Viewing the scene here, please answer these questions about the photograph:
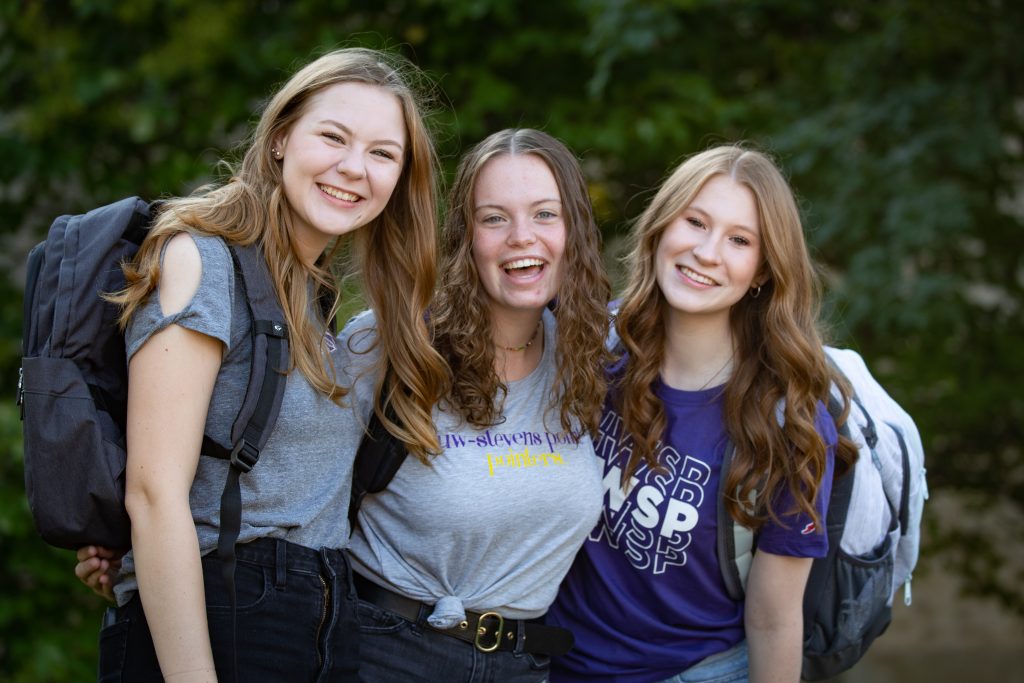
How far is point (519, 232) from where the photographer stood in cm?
263

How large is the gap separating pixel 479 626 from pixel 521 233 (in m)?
0.96

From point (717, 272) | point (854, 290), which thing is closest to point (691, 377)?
point (717, 272)

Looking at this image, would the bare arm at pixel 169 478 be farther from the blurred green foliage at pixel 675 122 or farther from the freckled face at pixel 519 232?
the blurred green foliage at pixel 675 122

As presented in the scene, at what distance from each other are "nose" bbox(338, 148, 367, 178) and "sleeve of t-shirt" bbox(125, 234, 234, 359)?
358 millimetres

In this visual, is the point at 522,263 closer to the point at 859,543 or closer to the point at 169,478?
the point at 169,478

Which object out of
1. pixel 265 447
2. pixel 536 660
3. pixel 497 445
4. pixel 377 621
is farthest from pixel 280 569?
pixel 536 660

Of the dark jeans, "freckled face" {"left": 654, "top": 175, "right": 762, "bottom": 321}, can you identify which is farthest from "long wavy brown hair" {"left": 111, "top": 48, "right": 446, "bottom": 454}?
"freckled face" {"left": 654, "top": 175, "right": 762, "bottom": 321}

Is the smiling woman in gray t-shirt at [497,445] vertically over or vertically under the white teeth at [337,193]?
under

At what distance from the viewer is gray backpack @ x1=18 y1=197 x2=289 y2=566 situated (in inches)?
77.8

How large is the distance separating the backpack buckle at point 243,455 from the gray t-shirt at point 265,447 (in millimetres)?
45

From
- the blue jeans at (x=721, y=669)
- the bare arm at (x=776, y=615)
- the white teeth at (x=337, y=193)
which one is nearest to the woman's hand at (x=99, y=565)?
the white teeth at (x=337, y=193)

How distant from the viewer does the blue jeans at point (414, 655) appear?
7.97 ft

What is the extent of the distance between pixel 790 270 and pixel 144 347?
1.65m

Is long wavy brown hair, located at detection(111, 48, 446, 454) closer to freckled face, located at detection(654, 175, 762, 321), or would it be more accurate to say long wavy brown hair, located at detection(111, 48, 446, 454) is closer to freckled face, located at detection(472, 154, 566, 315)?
freckled face, located at detection(472, 154, 566, 315)
